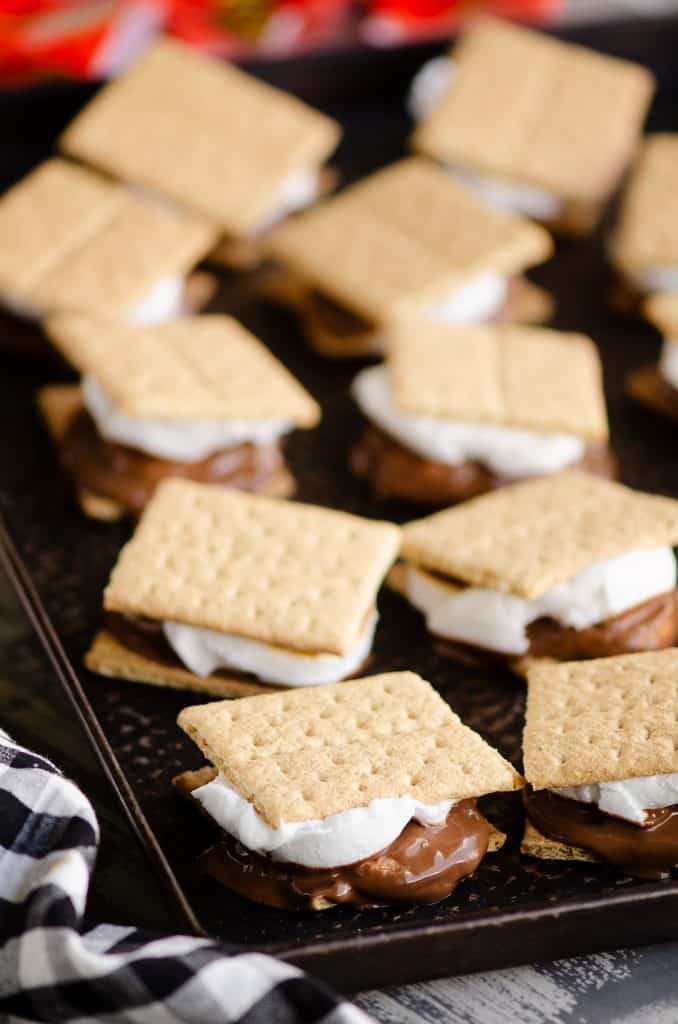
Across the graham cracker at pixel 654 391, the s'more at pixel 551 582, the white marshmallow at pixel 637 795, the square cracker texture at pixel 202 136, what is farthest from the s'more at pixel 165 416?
the white marshmallow at pixel 637 795

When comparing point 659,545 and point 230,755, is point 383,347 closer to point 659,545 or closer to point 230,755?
point 659,545

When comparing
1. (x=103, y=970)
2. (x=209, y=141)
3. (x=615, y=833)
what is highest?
(x=209, y=141)

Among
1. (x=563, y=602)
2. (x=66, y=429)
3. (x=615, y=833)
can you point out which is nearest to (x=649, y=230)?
(x=563, y=602)

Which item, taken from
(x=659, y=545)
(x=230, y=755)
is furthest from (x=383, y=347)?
(x=230, y=755)

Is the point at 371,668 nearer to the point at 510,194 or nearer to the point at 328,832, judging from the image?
the point at 328,832

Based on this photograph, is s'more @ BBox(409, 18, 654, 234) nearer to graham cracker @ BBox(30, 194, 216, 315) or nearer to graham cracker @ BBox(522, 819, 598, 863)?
graham cracker @ BBox(30, 194, 216, 315)
